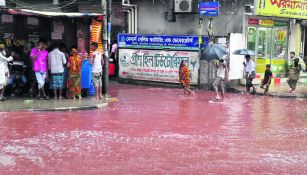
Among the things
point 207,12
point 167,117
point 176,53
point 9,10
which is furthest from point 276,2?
point 9,10

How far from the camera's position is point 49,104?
13.5 metres

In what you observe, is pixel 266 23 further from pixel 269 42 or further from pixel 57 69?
pixel 57 69

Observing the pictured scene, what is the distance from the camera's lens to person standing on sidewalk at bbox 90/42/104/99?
47.4 feet

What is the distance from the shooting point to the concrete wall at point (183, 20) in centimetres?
Result: 2022

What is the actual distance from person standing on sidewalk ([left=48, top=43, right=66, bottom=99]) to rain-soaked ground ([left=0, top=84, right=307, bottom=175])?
1.83 metres

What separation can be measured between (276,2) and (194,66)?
16.3 feet

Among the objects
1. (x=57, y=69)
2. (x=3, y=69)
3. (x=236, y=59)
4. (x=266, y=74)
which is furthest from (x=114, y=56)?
(x=3, y=69)

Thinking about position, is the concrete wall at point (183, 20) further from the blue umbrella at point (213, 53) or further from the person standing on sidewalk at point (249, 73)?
the blue umbrella at point (213, 53)

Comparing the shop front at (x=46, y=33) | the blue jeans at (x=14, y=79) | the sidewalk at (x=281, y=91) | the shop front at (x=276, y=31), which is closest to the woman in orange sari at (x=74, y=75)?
the shop front at (x=46, y=33)

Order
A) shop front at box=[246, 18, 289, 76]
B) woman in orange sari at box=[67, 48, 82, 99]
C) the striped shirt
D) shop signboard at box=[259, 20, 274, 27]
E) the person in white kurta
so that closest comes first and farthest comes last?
the person in white kurta
the striped shirt
woman in orange sari at box=[67, 48, 82, 99]
shop front at box=[246, 18, 289, 76]
shop signboard at box=[259, 20, 274, 27]

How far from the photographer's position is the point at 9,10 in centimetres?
1312

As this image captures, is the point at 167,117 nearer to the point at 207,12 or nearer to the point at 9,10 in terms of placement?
the point at 9,10

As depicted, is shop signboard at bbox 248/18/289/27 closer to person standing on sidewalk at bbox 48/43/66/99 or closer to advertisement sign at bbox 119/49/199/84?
advertisement sign at bbox 119/49/199/84

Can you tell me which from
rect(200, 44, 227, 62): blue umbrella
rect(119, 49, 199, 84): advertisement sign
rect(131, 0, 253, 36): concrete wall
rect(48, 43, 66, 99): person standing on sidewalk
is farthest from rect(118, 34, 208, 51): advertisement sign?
rect(48, 43, 66, 99): person standing on sidewalk
